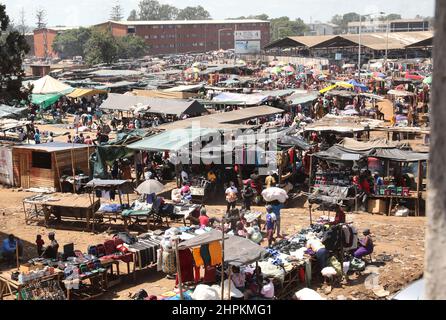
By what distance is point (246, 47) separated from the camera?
8412cm

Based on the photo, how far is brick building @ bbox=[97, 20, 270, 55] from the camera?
4126 inches

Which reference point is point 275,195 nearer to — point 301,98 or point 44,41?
point 301,98

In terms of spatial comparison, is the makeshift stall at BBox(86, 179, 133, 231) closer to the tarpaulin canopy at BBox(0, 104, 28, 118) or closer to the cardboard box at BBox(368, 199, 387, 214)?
the cardboard box at BBox(368, 199, 387, 214)

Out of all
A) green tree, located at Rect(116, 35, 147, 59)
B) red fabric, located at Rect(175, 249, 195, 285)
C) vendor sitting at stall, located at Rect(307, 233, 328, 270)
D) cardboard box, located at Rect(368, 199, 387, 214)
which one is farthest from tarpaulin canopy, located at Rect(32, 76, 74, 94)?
green tree, located at Rect(116, 35, 147, 59)

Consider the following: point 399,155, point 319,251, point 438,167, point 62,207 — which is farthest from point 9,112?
point 438,167

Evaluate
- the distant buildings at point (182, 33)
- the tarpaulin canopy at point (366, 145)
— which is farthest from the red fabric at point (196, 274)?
the distant buildings at point (182, 33)

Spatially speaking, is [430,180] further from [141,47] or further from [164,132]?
[141,47]

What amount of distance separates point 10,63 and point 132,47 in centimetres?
7706

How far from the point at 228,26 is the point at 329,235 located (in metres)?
111

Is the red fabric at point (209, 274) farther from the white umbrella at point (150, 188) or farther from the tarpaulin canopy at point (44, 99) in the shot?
the tarpaulin canopy at point (44, 99)

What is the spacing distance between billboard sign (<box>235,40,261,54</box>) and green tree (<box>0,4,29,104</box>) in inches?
2621

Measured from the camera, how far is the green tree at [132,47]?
90.2m

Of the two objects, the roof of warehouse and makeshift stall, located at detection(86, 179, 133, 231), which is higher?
the roof of warehouse
